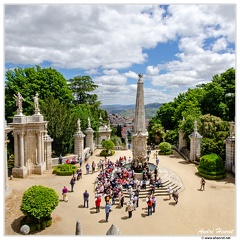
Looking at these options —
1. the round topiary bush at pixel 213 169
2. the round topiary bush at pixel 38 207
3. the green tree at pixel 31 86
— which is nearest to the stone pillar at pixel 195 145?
the round topiary bush at pixel 213 169

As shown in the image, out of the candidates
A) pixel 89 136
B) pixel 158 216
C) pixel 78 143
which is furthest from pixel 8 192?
pixel 89 136

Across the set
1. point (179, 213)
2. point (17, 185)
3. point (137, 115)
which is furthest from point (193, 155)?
point (17, 185)

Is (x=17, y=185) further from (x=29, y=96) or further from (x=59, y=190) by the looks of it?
(x=29, y=96)

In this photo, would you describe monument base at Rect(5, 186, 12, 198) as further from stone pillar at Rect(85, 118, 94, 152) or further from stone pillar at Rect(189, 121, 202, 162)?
stone pillar at Rect(189, 121, 202, 162)

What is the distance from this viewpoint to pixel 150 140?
50.8 metres

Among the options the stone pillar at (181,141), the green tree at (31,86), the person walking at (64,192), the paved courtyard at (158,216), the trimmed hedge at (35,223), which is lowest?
the paved courtyard at (158,216)

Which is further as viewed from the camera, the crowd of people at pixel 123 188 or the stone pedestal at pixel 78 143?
the stone pedestal at pixel 78 143

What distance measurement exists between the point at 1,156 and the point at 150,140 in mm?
38942

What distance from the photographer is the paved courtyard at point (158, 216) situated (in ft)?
49.6

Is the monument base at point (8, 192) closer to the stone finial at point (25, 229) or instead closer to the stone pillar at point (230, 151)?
the stone finial at point (25, 229)

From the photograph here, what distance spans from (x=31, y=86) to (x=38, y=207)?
75.0ft

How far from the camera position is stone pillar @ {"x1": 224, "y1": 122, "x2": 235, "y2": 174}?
27.2 meters

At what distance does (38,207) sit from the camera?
49.1ft

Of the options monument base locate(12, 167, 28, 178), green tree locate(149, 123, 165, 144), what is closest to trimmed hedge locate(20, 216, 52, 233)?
Result: monument base locate(12, 167, 28, 178)
